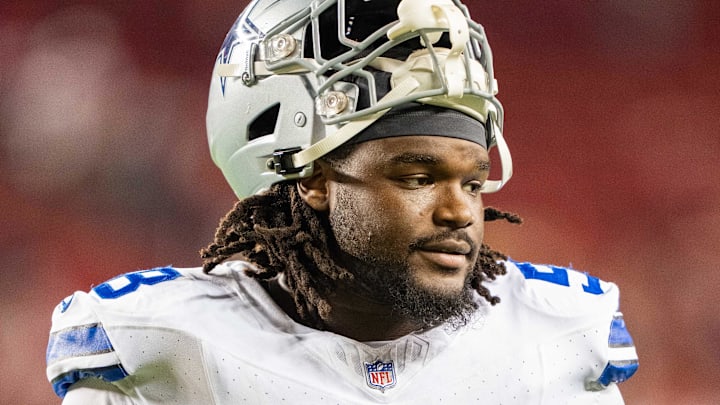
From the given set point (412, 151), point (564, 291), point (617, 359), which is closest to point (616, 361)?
point (617, 359)

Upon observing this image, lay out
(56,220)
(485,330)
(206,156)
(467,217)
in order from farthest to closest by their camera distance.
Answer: (206,156) → (56,220) → (485,330) → (467,217)

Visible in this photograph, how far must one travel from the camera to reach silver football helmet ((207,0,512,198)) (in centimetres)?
119

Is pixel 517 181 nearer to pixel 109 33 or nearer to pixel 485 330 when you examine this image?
pixel 109 33

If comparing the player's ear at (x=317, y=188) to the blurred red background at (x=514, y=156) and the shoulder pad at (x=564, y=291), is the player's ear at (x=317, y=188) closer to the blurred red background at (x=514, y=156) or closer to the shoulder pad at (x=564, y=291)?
the shoulder pad at (x=564, y=291)

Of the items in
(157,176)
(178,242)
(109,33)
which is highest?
(109,33)

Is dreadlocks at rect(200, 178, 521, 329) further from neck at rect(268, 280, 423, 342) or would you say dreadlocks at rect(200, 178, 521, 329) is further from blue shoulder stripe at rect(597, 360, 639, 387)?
blue shoulder stripe at rect(597, 360, 639, 387)

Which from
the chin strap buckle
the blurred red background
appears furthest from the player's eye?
the blurred red background

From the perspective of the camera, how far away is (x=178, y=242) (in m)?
2.31

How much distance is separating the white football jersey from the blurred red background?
947mm

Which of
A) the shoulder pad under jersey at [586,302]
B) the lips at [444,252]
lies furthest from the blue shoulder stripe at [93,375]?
the shoulder pad under jersey at [586,302]

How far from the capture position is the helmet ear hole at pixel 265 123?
1296 millimetres

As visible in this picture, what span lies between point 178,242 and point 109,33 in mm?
534

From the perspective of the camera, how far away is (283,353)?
1.26 meters

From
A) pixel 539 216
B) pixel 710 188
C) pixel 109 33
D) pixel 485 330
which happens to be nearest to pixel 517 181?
pixel 539 216
